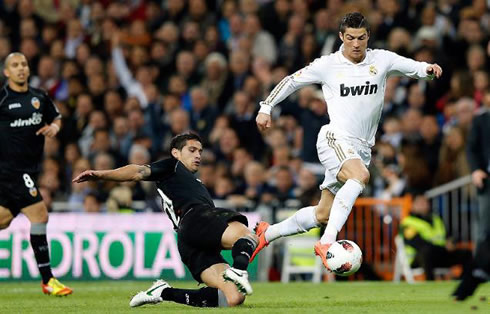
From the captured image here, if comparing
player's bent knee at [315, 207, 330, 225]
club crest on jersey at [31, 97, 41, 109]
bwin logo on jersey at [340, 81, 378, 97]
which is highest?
bwin logo on jersey at [340, 81, 378, 97]

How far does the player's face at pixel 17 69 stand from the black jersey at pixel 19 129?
0.13 metres

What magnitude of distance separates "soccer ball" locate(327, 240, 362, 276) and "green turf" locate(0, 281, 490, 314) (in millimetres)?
323

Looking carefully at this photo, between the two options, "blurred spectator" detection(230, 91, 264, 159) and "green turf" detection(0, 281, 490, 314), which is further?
"blurred spectator" detection(230, 91, 264, 159)

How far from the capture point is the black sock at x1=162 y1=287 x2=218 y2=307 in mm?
10297

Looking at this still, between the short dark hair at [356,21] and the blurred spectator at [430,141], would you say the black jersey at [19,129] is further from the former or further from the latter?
the blurred spectator at [430,141]

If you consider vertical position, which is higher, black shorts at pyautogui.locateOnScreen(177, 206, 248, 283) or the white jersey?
the white jersey

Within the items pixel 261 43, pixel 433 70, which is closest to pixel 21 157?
pixel 433 70

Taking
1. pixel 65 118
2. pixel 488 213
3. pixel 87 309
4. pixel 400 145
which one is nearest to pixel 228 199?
pixel 400 145

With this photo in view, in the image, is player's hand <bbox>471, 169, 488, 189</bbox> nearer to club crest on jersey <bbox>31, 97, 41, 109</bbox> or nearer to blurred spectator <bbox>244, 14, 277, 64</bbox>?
club crest on jersey <bbox>31, 97, 41, 109</bbox>

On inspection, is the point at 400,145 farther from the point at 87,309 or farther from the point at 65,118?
Answer: the point at 87,309

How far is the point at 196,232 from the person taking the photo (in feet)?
33.7

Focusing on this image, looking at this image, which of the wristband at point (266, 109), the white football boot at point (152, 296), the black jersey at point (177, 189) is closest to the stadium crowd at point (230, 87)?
the wristband at point (266, 109)

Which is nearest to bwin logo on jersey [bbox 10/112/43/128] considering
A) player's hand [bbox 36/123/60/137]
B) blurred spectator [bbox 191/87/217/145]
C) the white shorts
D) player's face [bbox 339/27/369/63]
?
player's hand [bbox 36/123/60/137]

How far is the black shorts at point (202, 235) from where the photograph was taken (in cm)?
1023
